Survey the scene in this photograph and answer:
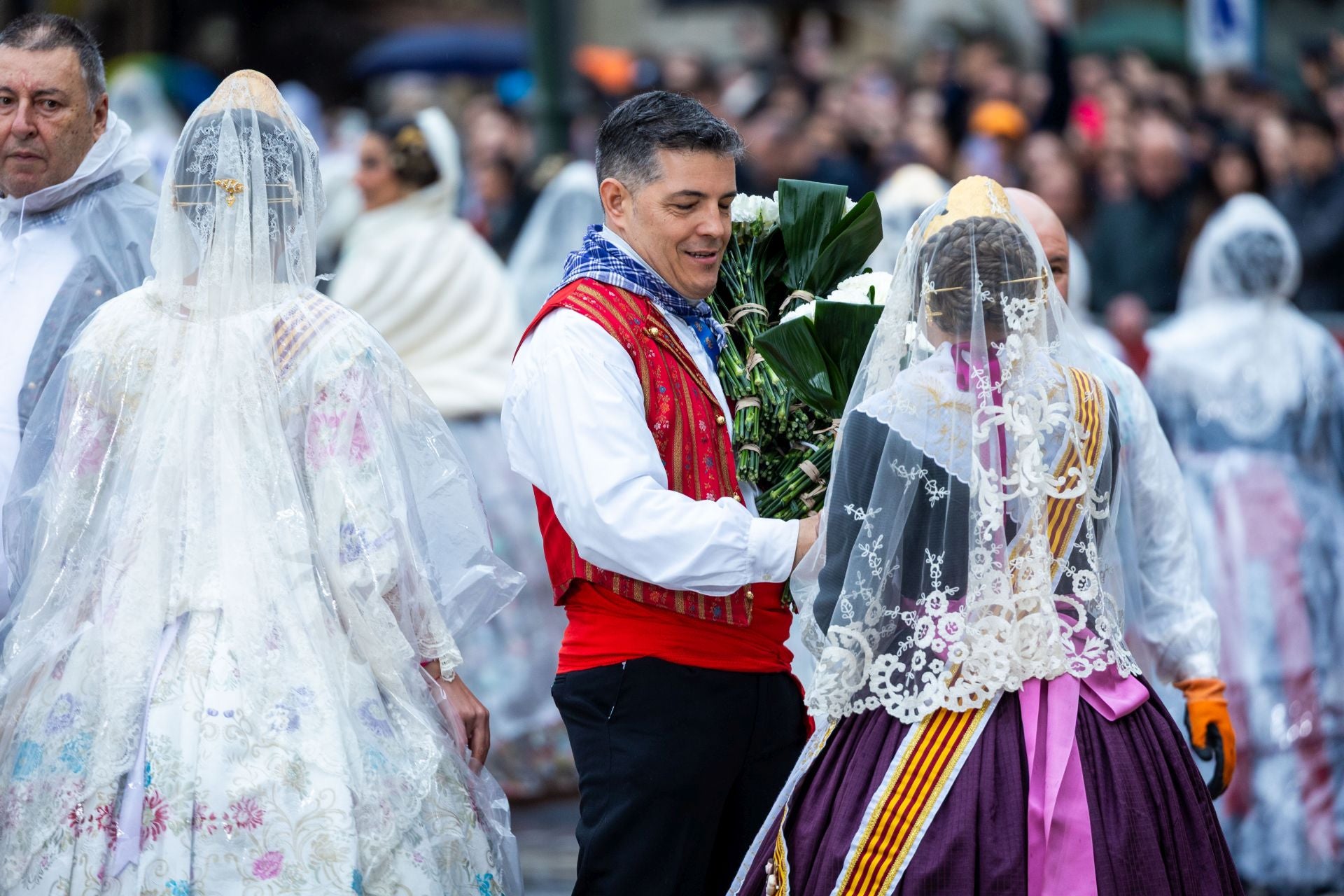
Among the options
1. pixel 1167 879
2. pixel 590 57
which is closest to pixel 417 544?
pixel 1167 879

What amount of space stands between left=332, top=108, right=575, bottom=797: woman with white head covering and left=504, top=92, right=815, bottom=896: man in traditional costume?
3525 millimetres

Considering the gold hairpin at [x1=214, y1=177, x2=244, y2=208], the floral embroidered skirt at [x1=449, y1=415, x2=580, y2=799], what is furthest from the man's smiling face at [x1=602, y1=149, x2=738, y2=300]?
the floral embroidered skirt at [x1=449, y1=415, x2=580, y2=799]

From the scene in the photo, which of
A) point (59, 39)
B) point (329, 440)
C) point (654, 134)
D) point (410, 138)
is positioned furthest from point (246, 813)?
point (410, 138)

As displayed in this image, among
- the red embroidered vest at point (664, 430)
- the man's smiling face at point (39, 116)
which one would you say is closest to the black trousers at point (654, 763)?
the red embroidered vest at point (664, 430)

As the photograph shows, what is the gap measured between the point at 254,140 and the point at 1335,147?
692cm

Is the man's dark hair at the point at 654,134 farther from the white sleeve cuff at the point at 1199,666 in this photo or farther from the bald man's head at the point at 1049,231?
the white sleeve cuff at the point at 1199,666

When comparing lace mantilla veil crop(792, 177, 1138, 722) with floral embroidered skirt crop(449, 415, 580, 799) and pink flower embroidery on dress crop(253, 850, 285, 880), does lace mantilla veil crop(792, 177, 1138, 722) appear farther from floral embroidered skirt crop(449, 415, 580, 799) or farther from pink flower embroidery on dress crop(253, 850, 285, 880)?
floral embroidered skirt crop(449, 415, 580, 799)

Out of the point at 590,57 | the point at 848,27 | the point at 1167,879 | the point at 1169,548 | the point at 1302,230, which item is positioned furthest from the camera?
the point at 848,27

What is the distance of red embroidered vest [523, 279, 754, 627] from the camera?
3.76m

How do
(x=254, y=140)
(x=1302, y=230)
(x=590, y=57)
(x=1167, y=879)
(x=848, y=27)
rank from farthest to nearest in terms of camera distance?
1. (x=848, y=27)
2. (x=590, y=57)
3. (x=1302, y=230)
4. (x=254, y=140)
5. (x=1167, y=879)

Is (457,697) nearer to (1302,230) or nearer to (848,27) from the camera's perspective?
(1302,230)

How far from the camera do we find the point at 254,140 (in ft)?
12.2

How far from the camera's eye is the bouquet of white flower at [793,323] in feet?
12.8

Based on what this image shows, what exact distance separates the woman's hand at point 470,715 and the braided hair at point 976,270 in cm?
127
